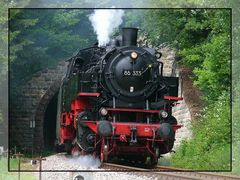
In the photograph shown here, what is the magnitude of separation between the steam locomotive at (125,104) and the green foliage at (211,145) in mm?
605

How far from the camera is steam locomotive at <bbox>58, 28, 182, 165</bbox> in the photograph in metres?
11.3

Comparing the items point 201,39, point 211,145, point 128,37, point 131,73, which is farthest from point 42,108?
point 131,73

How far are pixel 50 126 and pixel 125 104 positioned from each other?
6942mm

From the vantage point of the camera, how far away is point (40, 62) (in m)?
18.0

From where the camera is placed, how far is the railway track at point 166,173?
9.95 meters

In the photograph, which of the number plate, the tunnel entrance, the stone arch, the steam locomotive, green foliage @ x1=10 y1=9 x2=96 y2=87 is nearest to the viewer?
the steam locomotive

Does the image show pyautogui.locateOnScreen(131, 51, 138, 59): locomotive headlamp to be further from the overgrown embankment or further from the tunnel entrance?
the tunnel entrance

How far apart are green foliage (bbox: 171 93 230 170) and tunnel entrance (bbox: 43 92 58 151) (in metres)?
4.16

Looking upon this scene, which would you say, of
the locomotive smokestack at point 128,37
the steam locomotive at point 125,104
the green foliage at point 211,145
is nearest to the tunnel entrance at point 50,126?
the green foliage at point 211,145

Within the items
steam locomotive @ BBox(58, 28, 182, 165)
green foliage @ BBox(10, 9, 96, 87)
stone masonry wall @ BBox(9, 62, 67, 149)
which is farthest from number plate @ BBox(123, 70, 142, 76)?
stone masonry wall @ BBox(9, 62, 67, 149)

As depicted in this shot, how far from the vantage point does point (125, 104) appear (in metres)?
11.7

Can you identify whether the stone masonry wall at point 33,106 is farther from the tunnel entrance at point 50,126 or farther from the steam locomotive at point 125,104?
the steam locomotive at point 125,104

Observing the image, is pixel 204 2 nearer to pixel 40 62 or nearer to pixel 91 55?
pixel 91 55

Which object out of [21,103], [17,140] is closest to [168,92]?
[17,140]
